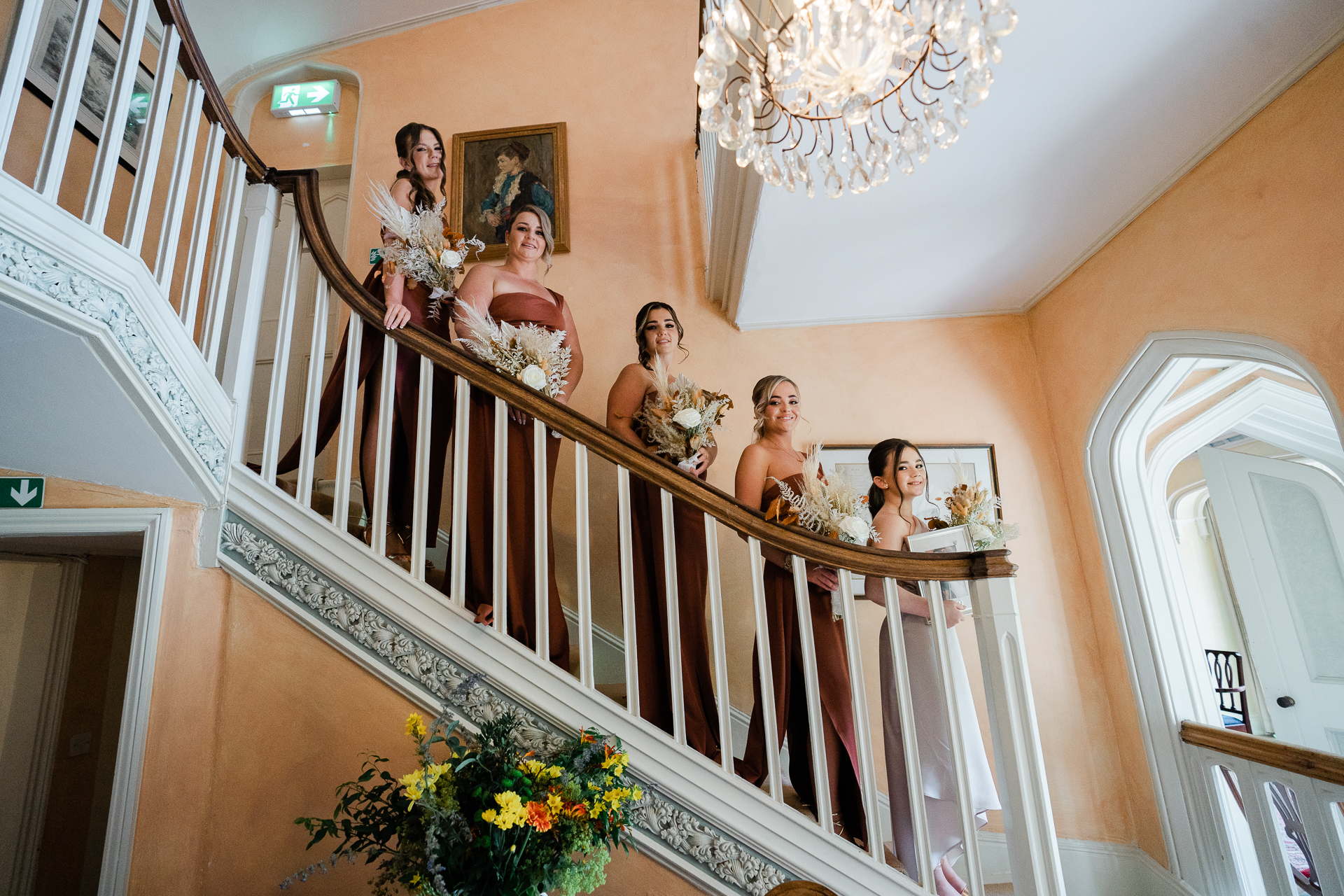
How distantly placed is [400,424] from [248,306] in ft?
2.06

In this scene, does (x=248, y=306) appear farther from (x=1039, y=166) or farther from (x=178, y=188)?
(x=1039, y=166)

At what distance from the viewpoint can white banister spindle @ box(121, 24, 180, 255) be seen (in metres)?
1.73

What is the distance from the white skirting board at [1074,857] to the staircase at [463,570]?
79cm

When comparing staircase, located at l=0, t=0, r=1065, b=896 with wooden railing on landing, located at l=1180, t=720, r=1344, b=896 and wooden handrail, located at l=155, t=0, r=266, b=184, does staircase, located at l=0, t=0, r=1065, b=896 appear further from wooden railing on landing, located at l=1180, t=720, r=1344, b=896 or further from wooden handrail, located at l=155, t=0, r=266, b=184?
wooden railing on landing, located at l=1180, t=720, r=1344, b=896

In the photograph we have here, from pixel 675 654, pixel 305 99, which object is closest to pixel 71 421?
pixel 675 654

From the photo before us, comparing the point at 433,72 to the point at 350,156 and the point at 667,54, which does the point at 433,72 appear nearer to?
the point at 350,156

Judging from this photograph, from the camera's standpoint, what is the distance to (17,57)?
1434 mm

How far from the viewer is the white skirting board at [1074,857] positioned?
3215 mm

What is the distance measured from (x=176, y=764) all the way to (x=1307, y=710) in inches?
262

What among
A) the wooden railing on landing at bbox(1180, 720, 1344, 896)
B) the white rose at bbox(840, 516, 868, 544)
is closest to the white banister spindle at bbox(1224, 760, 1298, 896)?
the wooden railing on landing at bbox(1180, 720, 1344, 896)

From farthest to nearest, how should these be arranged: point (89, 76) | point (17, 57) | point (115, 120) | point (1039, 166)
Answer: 1. point (89, 76)
2. point (1039, 166)
3. point (115, 120)
4. point (17, 57)

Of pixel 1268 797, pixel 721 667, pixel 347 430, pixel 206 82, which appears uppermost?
pixel 206 82

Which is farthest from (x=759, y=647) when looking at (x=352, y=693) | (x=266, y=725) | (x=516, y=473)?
(x=266, y=725)

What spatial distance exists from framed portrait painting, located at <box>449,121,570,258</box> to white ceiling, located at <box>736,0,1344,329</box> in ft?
4.84
